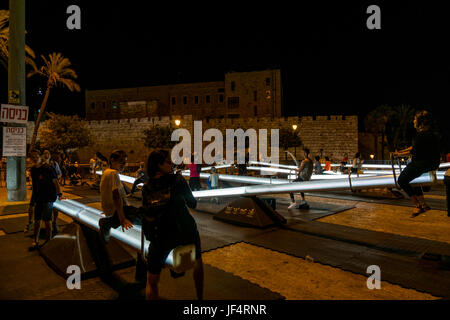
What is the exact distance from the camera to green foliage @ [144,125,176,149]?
37312 millimetres

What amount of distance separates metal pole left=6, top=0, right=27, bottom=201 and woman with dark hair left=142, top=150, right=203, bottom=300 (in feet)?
31.6

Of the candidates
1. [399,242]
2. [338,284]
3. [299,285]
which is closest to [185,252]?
[299,285]

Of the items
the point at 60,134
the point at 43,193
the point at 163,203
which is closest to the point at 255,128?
the point at 60,134

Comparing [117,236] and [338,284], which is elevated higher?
[117,236]

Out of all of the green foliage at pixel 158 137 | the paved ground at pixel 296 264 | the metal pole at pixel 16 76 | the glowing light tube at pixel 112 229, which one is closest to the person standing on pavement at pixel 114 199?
the glowing light tube at pixel 112 229

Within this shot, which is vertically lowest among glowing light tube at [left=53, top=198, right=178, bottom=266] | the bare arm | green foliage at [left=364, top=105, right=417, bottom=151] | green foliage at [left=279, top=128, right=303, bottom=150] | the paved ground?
the paved ground

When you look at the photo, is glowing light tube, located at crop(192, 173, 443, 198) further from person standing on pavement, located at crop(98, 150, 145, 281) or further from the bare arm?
the bare arm

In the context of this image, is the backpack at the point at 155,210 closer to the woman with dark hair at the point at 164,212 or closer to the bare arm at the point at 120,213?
the woman with dark hair at the point at 164,212

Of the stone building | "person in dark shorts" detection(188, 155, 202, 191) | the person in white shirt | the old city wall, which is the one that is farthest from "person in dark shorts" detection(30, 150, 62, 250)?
the stone building

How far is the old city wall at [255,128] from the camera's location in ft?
127

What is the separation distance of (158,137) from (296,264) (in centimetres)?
3438

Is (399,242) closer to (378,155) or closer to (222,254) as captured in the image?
(222,254)
